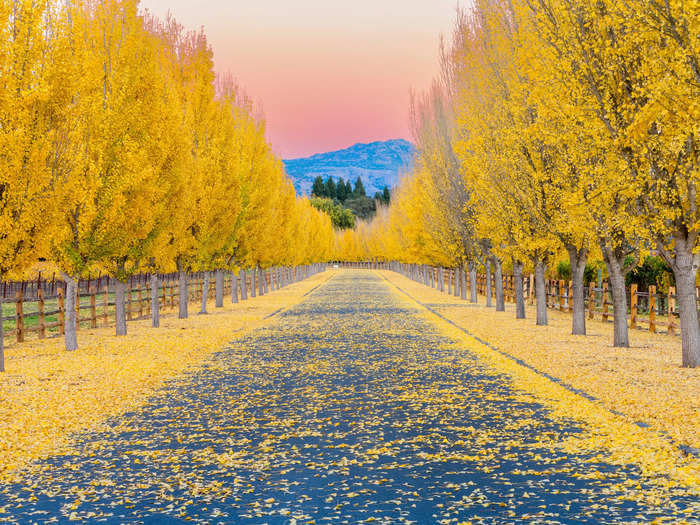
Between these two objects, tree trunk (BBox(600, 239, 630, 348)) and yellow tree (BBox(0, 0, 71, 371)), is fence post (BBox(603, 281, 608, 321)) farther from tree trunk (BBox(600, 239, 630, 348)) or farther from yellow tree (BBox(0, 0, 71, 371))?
yellow tree (BBox(0, 0, 71, 371))

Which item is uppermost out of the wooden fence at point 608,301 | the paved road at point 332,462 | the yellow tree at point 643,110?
the yellow tree at point 643,110

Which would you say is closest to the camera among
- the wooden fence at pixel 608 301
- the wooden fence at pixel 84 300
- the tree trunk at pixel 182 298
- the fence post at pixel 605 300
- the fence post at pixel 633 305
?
the wooden fence at pixel 84 300

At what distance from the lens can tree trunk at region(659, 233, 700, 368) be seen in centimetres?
1348

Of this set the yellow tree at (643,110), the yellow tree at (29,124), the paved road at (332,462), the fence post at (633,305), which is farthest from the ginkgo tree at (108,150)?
the fence post at (633,305)

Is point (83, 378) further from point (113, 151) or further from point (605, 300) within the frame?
point (605, 300)

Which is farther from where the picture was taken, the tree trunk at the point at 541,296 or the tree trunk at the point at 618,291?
the tree trunk at the point at 541,296

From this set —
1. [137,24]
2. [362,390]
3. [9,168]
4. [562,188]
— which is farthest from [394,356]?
[137,24]

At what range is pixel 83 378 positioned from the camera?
42.8ft

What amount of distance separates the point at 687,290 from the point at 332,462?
9379mm

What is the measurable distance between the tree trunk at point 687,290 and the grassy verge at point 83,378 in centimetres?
1009

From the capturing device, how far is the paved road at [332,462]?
229 inches

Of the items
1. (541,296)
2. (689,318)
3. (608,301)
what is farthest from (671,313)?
(689,318)

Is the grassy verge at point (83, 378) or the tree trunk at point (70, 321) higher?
the tree trunk at point (70, 321)

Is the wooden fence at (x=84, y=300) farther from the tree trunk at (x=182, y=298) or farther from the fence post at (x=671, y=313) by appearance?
the fence post at (x=671, y=313)
